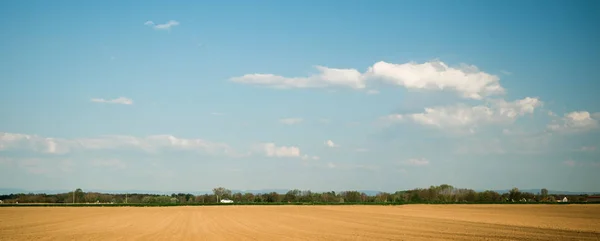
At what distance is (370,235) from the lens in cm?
3453

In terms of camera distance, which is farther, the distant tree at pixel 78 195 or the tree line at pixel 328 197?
the distant tree at pixel 78 195

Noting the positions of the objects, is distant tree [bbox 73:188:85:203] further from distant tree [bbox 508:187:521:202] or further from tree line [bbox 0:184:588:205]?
distant tree [bbox 508:187:521:202]

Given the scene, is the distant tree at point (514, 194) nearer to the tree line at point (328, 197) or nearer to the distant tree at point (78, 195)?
the tree line at point (328, 197)

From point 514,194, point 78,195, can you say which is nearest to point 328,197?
point 514,194

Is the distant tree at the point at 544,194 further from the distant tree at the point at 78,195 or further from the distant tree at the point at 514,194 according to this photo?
the distant tree at the point at 78,195

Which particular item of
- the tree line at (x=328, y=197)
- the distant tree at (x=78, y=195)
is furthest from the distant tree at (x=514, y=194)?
the distant tree at (x=78, y=195)

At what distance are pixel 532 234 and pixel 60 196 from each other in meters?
171

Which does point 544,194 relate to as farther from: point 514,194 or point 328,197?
point 328,197

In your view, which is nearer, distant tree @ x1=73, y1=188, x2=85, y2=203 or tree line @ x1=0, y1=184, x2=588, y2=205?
tree line @ x1=0, y1=184, x2=588, y2=205

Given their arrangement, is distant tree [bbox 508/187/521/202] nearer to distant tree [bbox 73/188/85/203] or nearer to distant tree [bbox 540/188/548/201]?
distant tree [bbox 540/188/548/201]

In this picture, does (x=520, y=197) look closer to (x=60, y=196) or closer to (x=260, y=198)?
(x=260, y=198)

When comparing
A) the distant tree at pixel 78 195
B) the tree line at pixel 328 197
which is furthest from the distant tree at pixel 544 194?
the distant tree at pixel 78 195

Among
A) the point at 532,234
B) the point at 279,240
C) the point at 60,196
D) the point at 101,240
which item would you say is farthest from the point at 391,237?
the point at 60,196

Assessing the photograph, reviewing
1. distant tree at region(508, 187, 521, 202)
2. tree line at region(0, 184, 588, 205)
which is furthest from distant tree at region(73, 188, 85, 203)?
distant tree at region(508, 187, 521, 202)
